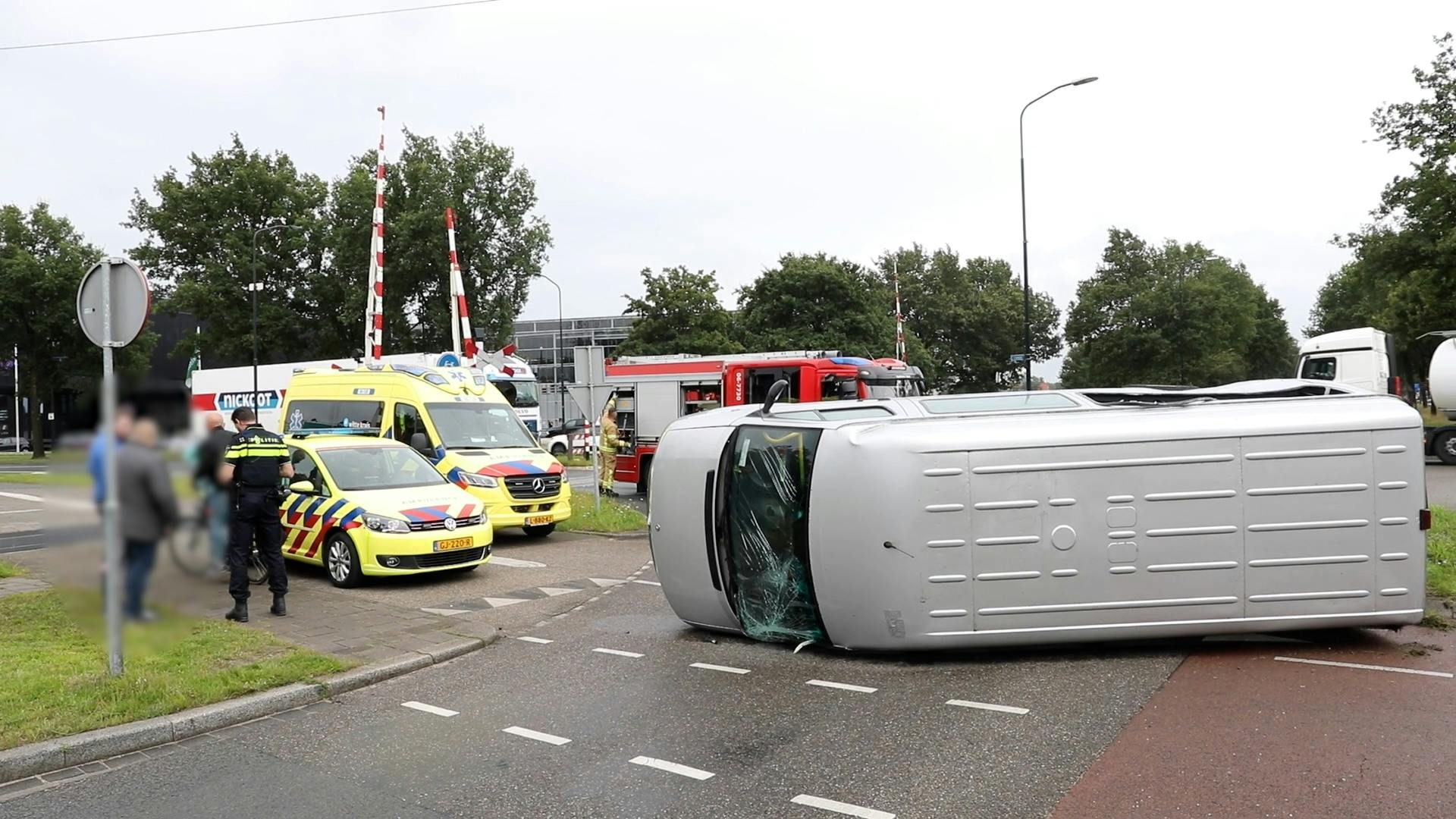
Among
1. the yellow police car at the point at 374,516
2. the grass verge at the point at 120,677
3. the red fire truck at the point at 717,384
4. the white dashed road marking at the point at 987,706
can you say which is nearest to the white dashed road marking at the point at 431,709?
the grass verge at the point at 120,677

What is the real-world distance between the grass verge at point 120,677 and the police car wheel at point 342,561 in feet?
7.97

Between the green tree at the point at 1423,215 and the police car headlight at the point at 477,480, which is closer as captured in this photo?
the police car headlight at the point at 477,480

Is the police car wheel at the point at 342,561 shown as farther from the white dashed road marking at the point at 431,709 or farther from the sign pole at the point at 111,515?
the sign pole at the point at 111,515

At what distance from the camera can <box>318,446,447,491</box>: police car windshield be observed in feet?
39.2

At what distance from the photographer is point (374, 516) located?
11273 mm

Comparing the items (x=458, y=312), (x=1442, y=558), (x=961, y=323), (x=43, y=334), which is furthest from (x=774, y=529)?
(x=961, y=323)

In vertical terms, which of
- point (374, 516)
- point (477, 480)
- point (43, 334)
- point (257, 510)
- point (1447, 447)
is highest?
point (43, 334)

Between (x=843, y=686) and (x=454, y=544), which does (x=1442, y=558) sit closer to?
(x=843, y=686)

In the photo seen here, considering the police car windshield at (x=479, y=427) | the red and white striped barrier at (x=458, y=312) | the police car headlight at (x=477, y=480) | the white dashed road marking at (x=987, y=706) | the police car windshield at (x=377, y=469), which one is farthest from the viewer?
the red and white striped barrier at (x=458, y=312)

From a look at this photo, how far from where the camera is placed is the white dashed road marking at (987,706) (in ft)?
21.3

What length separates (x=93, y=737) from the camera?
6.12 m

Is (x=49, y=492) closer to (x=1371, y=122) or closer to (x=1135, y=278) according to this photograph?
(x=1371, y=122)

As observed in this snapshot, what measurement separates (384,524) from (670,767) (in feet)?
21.2

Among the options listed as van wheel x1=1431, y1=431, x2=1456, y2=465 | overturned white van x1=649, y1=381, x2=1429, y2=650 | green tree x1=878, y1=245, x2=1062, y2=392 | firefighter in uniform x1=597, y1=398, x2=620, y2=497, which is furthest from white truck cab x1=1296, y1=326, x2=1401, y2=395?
green tree x1=878, y1=245, x2=1062, y2=392
